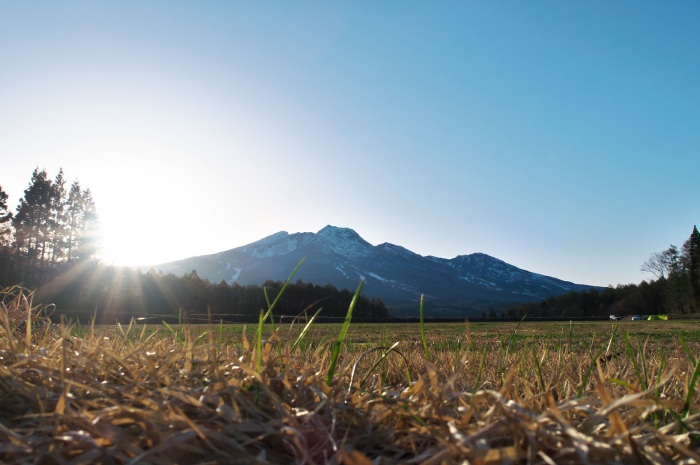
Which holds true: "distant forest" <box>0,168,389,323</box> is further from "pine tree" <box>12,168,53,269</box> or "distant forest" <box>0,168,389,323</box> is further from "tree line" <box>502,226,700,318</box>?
"tree line" <box>502,226,700,318</box>

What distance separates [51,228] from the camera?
198 ft

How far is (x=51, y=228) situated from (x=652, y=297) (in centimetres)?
10466

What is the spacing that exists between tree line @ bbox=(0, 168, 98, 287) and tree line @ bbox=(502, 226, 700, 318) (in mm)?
61830

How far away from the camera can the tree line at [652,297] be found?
7756 cm

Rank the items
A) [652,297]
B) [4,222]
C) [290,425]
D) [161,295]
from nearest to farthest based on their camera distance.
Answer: [290,425], [4,222], [161,295], [652,297]

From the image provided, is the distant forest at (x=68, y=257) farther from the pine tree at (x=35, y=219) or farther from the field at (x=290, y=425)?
the field at (x=290, y=425)

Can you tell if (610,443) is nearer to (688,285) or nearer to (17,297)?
(17,297)

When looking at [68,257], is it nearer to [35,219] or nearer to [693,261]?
[35,219]

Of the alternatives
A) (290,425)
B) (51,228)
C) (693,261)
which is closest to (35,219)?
(51,228)

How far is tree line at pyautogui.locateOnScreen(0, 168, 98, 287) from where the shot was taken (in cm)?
5747

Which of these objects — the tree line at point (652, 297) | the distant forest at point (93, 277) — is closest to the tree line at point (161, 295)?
the distant forest at point (93, 277)

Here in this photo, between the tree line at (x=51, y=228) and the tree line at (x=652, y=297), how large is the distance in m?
61.8

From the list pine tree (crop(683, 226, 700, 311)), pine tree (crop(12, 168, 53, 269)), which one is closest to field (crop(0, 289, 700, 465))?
pine tree (crop(12, 168, 53, 269))

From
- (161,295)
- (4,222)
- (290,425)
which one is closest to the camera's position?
(290,425)
